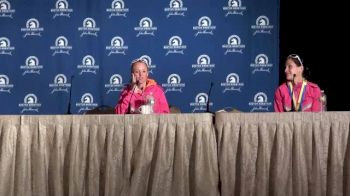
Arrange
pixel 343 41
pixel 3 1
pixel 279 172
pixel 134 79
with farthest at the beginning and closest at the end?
1. pixel 3 1
2. pixel 343 41
3. pixel 134 79
4. pixel 279 172

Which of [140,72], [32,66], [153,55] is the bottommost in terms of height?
[140,72]

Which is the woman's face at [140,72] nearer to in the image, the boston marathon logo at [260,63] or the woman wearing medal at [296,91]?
the woman wearing medal at [296,91]

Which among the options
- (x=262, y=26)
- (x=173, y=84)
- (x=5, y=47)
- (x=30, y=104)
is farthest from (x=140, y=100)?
(x=5, y=47)

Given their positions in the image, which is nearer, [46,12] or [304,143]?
[304,143]

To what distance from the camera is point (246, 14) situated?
752 centimetres

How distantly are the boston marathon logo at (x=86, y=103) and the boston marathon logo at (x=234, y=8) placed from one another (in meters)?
2.16

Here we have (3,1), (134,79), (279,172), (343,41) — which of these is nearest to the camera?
(279,172)

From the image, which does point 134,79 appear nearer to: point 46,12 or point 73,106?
point 73,106

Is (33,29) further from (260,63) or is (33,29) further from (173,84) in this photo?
(260,63)

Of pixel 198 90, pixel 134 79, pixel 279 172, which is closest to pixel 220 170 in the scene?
pixel 279 172

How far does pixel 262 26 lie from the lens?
7477mm

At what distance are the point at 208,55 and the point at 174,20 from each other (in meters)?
0.66

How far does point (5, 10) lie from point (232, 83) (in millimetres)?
3255

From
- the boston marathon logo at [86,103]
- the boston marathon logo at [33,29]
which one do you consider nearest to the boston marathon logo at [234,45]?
the boston marathon logo at [86,103]
